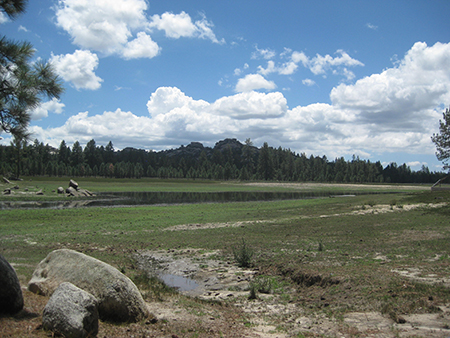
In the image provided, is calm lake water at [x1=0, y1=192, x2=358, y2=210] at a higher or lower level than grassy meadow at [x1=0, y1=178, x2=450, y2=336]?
lower

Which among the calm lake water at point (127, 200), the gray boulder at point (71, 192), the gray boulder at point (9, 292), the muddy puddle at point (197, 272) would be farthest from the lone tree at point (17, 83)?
the gray boulder at point (71, 192)

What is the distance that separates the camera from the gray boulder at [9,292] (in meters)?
6.58

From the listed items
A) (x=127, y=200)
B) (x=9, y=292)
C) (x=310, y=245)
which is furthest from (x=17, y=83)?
(x=127, y=200)

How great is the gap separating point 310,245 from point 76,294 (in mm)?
13638

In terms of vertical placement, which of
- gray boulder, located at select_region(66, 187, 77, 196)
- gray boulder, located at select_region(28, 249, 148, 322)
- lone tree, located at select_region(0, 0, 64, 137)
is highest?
lone tree, located at select_region(0, 0, 64, 137)

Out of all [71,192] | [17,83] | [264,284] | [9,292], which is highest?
[17,83]

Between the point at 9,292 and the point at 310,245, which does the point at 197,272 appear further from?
the point at 9,292

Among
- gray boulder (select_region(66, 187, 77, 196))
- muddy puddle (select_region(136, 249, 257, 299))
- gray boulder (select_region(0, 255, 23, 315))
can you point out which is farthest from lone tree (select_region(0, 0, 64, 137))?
gray boulder (select_region(66, 187, 77, 196))

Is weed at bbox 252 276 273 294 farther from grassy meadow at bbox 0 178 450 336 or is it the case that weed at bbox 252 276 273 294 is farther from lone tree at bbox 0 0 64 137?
lone tree at bbox 0 0 64 137

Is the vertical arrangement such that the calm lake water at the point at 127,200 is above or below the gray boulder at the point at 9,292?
below

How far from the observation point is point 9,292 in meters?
6.62

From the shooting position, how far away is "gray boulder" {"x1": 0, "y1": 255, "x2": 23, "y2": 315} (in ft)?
21.6

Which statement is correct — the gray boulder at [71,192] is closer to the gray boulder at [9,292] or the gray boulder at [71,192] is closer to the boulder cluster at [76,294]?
the boulder cluster at [76,294]

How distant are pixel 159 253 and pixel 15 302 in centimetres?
1126
